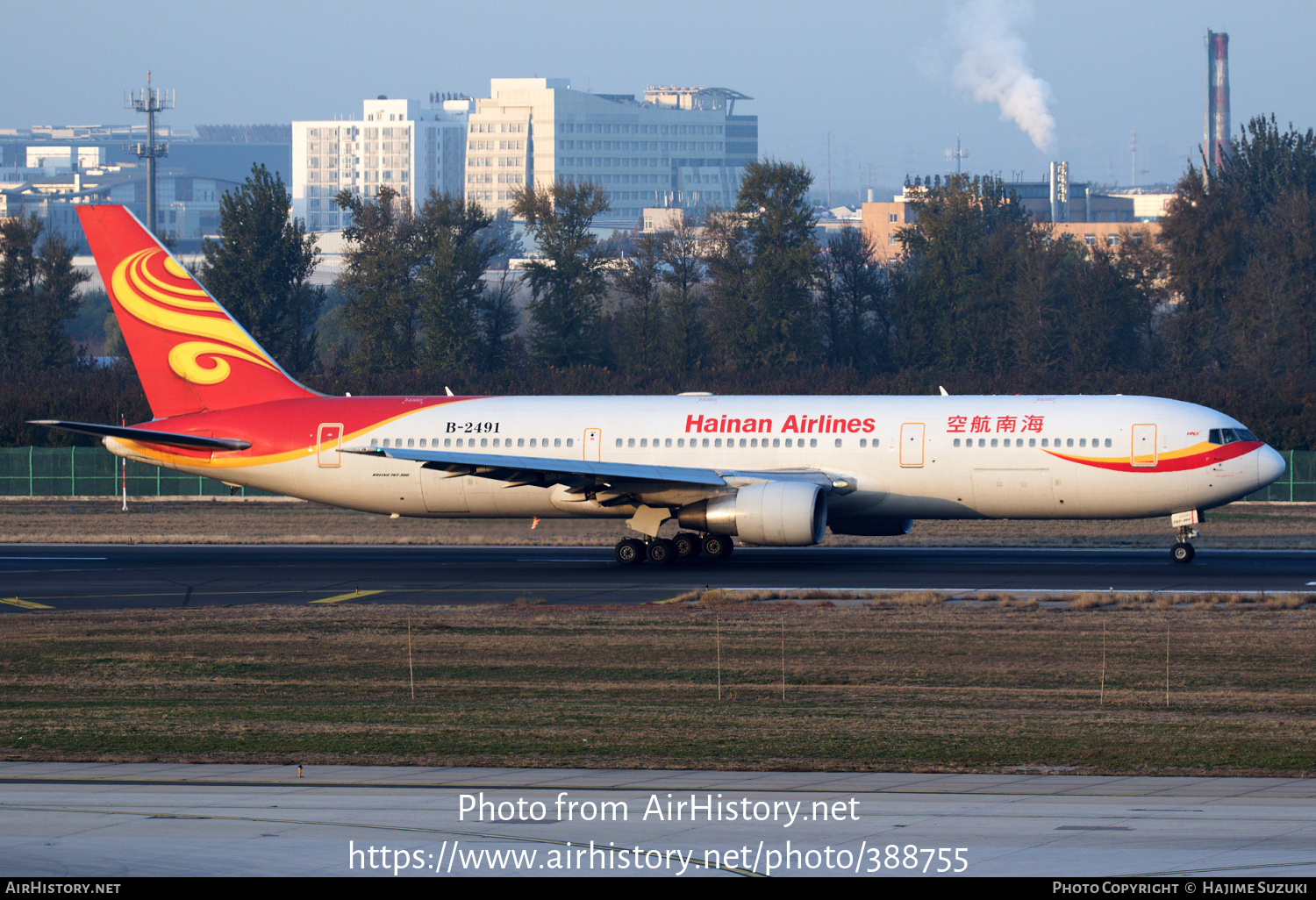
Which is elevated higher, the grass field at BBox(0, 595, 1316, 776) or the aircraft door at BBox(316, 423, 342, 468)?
the aircraft door at BBox(316, 423, 342, 468)

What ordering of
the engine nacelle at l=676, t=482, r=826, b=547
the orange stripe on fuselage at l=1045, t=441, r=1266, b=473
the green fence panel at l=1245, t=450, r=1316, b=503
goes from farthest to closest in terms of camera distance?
the green fence panel at l=1245, t=450, r=1316, b=503, the orange stripe on fuselage at l=1045, t=441, r=1266, b=473, the engine nacelle at l=676, t=482, r=826, b=547

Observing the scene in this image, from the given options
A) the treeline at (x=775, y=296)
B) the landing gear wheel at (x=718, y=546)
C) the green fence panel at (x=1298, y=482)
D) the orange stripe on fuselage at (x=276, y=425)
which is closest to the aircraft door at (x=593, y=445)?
the landing gear wheel at (x=718, y=546)

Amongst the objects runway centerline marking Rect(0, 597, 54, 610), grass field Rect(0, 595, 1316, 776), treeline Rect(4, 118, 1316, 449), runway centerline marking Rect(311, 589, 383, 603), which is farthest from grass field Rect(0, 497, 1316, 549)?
treeline Rect(4, 118, 1316, 449)

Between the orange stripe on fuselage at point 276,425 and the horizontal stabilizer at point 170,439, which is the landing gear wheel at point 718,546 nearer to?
the orange stripe on fuselage at point 276,425

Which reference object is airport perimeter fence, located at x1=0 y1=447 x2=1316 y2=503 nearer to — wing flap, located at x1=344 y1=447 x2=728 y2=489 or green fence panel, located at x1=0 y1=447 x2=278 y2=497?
green fence panel, located at x1=0 y1=447 x2=278 y2=497

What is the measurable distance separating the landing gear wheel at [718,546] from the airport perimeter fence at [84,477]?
90.0ft

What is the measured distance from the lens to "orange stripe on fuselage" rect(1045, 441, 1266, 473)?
34.6m

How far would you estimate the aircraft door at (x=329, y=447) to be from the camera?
38.6 meters

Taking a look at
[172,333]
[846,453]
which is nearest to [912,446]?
[846,453]

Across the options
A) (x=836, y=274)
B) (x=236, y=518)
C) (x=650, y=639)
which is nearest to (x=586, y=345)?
(x=836, y=274)

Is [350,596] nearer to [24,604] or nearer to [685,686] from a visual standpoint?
[24,604]

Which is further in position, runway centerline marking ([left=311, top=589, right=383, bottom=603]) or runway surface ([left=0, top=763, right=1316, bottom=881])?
runway centerline marking ([left=311, top=589, right=383, bottom=603])

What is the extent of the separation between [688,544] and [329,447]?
990cm

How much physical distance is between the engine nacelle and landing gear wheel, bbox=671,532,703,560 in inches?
97.7
